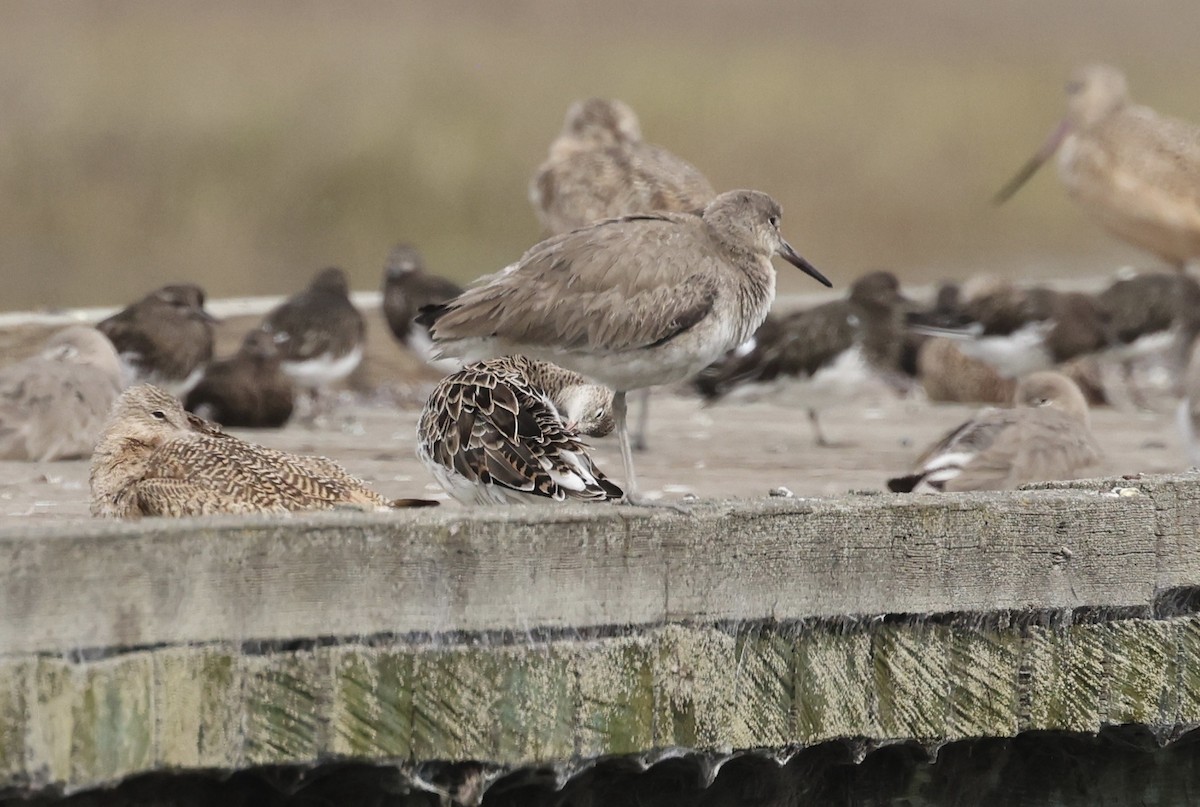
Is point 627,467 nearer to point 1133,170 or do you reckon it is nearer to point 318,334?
point 318,334

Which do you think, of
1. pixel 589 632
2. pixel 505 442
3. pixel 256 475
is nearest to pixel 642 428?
pixel 505 442

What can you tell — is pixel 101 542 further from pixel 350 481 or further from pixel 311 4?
pixel 311 4

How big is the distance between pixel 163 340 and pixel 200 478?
5.01m

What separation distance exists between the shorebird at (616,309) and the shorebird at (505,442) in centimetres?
22

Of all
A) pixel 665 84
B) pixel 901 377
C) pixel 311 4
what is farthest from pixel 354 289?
pixel 311 4

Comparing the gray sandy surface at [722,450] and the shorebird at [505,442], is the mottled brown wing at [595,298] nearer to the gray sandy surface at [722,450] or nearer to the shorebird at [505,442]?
the shorebird at [505,442]

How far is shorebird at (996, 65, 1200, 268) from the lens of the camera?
14844 mm

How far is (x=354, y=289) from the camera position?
20.5m

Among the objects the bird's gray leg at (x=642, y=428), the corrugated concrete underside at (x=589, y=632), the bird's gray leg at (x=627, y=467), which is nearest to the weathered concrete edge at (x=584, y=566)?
the corrugated concrete underside at (x=589, y=632)

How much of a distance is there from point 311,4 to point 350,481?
1107 inches

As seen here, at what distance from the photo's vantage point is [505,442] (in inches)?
239

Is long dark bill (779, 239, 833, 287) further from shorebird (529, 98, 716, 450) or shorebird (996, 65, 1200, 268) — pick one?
shorebird (996, 65, 1200, 268)

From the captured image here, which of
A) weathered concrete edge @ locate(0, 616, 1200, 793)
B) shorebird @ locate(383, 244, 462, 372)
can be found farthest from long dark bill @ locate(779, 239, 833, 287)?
shorebird @ locate(383, 244, 462, 372)

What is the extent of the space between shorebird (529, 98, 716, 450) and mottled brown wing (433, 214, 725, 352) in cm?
357
